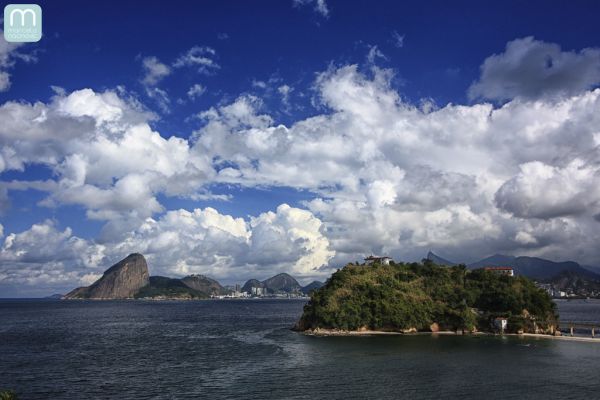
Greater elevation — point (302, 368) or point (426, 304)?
point (426, 304)

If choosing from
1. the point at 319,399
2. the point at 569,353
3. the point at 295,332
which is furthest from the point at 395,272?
the point at 319,399

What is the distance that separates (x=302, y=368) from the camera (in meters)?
77.6

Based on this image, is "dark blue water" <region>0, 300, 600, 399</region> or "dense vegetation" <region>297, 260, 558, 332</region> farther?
"dense vegetation" <region>297, 260, 558, 332</region>

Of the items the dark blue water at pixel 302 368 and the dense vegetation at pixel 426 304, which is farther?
the dense vegetation at pixel 426 304

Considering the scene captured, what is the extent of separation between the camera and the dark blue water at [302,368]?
62.4 m

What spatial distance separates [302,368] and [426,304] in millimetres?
Answer: 66248

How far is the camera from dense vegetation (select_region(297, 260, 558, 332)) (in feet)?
422

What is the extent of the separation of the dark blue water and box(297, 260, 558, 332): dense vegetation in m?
11.2

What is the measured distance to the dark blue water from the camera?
205 ft

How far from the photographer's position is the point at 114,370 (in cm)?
7906

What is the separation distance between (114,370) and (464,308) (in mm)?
93207

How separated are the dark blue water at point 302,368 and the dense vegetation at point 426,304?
36.9ft

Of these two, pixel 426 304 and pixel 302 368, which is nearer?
pixel 302 368

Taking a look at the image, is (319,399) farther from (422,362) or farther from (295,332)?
(295,332)
